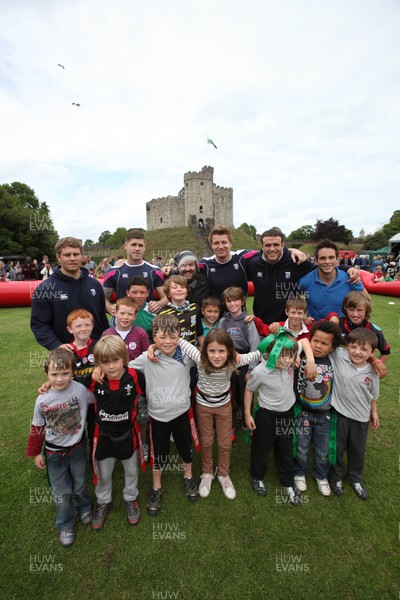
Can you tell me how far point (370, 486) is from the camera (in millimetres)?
3025

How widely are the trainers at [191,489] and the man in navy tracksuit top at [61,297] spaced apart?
190 cm

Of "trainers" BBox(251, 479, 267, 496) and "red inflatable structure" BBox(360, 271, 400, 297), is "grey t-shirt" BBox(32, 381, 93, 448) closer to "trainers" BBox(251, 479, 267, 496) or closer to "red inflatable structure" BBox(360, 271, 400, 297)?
"trainers" BBox(251, 479, 267, 496)

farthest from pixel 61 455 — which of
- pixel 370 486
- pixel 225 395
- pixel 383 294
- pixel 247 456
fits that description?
pixel 383 294

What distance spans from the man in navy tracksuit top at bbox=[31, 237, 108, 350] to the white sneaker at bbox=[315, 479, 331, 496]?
298cm

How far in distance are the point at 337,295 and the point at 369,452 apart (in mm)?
2042

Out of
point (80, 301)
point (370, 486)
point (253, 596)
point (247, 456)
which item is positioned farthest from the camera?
point (247, 456)

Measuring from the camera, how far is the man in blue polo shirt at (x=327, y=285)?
3342mm

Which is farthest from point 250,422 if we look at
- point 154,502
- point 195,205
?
point 195,205

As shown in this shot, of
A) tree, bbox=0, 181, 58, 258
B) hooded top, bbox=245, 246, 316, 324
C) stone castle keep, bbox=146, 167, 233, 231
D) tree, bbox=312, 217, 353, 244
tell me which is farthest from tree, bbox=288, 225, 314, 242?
hooded top, bbox=245, 246, 316, 324

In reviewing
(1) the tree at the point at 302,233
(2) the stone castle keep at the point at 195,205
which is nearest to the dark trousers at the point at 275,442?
(2) the stone castle keep at the point at 195,205

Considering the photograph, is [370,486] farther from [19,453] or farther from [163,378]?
[19,453]

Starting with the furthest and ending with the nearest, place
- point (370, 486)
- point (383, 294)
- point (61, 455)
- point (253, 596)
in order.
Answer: point (383, 294)
point (370, 486)
point (61, 455)
point (253, 596)

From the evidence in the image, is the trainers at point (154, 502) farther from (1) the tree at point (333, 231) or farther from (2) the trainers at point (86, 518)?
(1) the tree at point (333, 231)

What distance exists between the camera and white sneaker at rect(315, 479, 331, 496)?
116 inches
